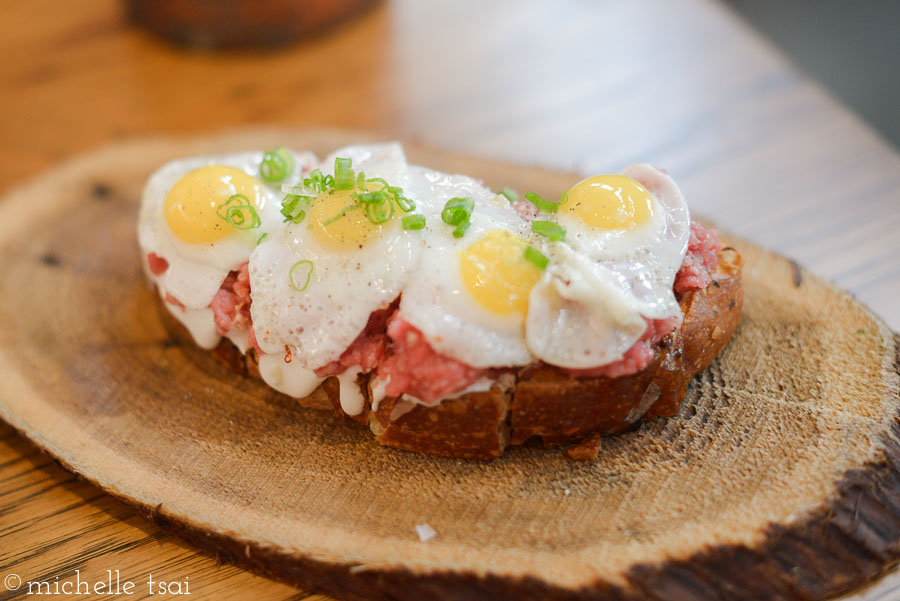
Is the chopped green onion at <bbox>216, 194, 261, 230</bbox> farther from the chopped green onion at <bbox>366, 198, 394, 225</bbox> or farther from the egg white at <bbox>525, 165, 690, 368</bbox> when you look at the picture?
the egg white at <bbox>525, 165, 690, 368</bbox>

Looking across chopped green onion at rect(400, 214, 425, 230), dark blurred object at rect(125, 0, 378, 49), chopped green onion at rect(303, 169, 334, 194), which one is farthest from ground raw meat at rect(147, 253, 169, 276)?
dark blurred object at rect(125, 0, 378, 49)

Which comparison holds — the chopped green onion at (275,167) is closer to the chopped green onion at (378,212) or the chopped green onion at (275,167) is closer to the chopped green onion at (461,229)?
the chopped green onion at (378,212)

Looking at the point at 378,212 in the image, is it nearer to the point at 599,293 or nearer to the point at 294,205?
the point at 294,205

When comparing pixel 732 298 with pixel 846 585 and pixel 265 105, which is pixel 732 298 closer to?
pixel 846 585

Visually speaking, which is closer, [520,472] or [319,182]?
[520,472]

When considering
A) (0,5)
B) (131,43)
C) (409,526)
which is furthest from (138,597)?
(0,5)

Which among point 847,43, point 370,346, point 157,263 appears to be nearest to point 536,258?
point 370,346
